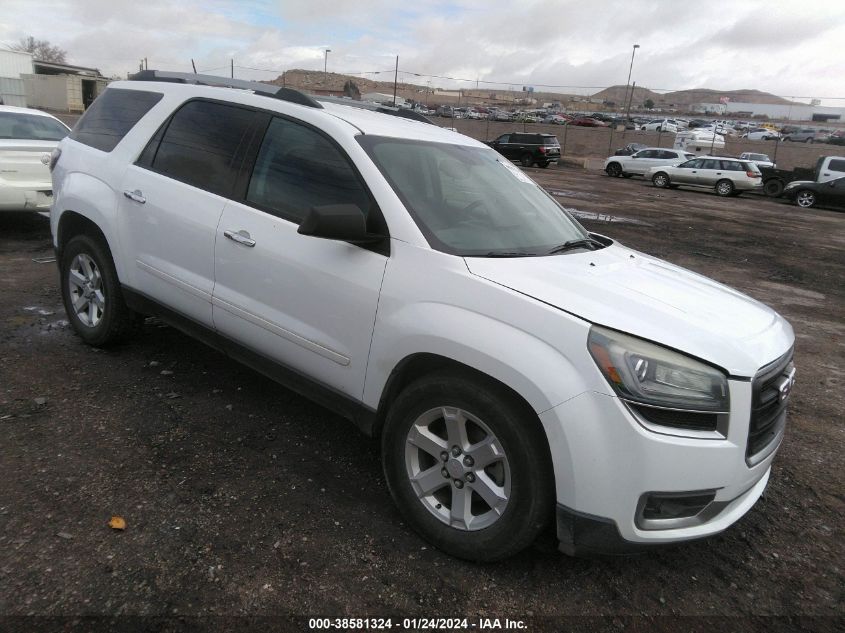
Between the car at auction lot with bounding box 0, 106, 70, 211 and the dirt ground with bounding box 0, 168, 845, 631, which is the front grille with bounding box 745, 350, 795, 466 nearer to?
the dirt ground with bounding box 0, 168, 845, 631

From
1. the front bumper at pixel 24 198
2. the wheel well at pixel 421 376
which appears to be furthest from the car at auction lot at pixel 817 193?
the wheel well at pixel 421 376

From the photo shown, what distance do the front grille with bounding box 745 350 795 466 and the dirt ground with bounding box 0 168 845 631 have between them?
67 centimetres

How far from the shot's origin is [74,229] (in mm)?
4387

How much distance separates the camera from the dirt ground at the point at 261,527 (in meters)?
2.37

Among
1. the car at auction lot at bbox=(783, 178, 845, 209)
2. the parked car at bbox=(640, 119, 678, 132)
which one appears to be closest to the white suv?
the car at auction lot at bbox=(783, 178, 845, 209)

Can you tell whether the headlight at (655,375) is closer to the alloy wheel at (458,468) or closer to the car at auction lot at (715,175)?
the alloy wheel at (458,468)

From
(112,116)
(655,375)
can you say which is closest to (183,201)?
(112,116)

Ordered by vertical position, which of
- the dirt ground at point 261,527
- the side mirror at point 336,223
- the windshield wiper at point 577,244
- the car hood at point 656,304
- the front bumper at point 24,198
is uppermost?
the side mirror at point 336,223

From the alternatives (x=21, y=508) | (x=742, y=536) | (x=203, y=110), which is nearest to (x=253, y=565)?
(x=21, y=508)

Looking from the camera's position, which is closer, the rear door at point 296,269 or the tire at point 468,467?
the tire at point 468,467

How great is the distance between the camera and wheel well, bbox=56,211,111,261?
417 centimetres

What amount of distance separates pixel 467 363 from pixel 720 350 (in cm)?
95

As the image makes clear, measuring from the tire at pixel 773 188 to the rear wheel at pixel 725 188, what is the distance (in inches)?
91.9

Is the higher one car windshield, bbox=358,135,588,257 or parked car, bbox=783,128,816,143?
parked car, bbox=783,128,816,143
